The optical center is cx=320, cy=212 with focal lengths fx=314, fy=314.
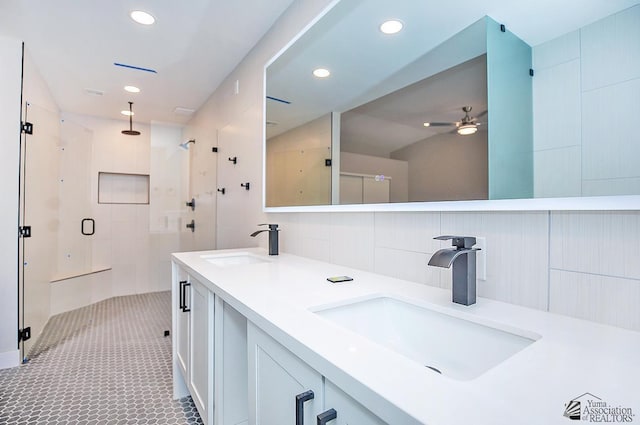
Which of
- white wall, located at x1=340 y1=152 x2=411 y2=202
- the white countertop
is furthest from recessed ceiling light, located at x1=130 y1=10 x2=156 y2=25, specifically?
the white countertop

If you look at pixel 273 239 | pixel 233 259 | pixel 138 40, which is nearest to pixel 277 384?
pixel 273 239

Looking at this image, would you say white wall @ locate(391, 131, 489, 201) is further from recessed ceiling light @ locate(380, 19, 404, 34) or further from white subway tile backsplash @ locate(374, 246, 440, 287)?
recessed ceiling light @ locate(380, 19, 404, 34)

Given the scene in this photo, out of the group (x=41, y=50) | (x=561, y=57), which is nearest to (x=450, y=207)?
(x=561, y=57)

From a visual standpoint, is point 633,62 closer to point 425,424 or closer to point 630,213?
point 630,213

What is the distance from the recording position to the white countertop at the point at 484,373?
0.43m

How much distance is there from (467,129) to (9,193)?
10.2 ft

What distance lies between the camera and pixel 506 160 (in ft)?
2.95

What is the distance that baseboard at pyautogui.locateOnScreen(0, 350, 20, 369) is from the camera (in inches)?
90.7

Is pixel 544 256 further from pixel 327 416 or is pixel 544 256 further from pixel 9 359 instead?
pixel 9 359

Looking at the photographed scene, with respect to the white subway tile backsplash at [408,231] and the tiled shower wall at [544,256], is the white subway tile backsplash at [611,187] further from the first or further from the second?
the white subway tile backsplash at [408,231]

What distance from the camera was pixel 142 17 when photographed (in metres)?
2.10

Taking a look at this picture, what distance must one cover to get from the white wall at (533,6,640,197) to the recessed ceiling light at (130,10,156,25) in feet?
7.53

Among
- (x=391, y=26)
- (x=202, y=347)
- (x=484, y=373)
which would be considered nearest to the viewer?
(x=484, y=373)

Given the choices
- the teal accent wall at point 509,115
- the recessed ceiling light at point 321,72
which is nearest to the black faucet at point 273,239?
the recessed ceiling light at point 321,72
